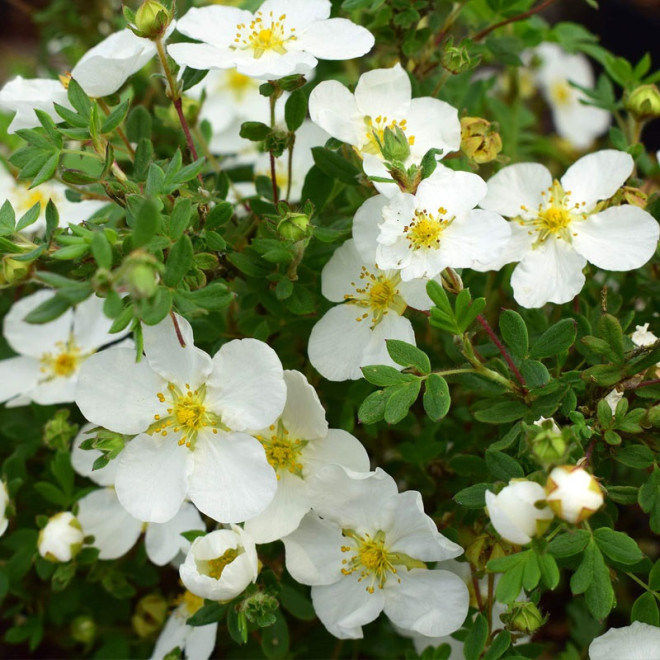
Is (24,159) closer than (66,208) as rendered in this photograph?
Yes

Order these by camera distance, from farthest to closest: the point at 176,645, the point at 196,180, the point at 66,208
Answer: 1. the point at 66,208
2. the point at 176,645
3. the point at 196,180

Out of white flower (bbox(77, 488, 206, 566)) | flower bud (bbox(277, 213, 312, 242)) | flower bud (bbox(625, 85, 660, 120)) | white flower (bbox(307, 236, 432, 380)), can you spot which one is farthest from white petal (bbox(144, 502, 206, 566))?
flower bud (bbox(625, 85, 660, 120))

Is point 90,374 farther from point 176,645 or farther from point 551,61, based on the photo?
point 551,61

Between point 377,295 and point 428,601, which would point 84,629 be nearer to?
point 428,601

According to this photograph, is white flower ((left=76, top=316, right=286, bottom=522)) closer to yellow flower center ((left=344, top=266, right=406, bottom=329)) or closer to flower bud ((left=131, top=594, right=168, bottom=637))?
yellow flower center ((left=344, top=266, right=406, bottom=329))

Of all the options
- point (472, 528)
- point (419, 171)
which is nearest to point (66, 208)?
point (419, 171)

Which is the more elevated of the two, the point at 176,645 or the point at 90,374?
the point at 90,374

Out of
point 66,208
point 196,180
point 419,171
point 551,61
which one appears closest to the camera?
point 419,171

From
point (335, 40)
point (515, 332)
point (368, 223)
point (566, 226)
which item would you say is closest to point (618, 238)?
point (566, 226)
